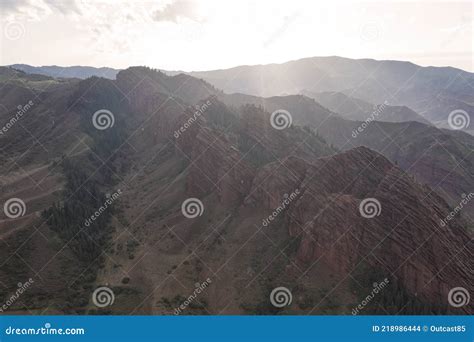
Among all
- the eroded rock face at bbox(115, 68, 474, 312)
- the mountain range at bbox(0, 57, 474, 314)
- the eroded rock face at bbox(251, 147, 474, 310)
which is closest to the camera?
the eroded rock face at bbox(251, 147, 474, 310)

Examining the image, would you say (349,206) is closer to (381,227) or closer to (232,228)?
(381,227)

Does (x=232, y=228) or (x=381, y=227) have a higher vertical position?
(x=381, y=227)

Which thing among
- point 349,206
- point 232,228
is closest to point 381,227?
point 349,206

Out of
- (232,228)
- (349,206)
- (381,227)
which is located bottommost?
(232,228)

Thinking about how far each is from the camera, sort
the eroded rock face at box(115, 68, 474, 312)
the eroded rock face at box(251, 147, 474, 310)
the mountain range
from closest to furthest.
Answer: the eroded rock face at box(251, 147, 474, 310) < the eroded rock face at box(115, 68, 474, 312) < the mountain range

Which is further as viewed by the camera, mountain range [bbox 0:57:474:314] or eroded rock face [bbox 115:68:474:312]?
mountain range [bbox 0:57:474:314]

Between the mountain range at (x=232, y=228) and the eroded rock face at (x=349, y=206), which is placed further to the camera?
the mountain range at (x=232, y=228)

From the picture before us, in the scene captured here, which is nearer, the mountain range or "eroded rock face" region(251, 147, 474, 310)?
"eroded rock face" region(251, 147, 474, 310)

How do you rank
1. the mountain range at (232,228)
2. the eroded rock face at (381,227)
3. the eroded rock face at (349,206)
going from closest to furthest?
the eroded rock face at (381,227) → the eroded rock face at (349,206) → the mountain range at (232,228)

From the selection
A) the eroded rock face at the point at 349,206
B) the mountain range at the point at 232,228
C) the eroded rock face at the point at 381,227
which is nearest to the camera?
the eroded rock face at the point at 381,227

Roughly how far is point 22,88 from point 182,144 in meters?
108

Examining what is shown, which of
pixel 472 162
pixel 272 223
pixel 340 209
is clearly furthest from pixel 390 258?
pixel 472 162

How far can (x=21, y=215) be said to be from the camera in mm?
69000

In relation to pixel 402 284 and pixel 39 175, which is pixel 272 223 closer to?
pixel 402 284
